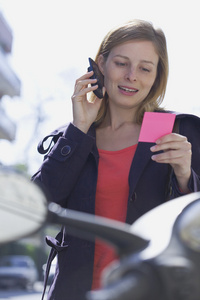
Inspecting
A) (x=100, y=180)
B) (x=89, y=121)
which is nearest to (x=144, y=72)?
(x=89, y=121)

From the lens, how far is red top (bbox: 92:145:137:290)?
2.19 meters

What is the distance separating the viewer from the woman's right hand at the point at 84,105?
8.52 feet

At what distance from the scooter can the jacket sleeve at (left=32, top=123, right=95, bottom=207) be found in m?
1.32

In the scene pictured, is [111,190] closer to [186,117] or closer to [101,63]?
[186,117]

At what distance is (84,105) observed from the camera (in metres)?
2.69

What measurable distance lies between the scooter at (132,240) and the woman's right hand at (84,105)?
5.30ft

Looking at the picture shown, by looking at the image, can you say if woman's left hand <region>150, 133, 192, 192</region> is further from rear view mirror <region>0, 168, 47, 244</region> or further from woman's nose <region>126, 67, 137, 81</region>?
rear view mirror <region>0, 168, 47, 244</region>

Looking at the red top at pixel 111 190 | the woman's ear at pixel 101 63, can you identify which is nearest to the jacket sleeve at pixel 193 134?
the red top at pixel 111 190

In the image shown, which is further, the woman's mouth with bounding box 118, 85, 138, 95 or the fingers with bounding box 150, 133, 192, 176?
the woman's mouth with bounding box 118, 85, 138, 95

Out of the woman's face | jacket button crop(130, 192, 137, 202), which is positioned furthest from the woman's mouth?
jacket button crop(130, 192, 137, 202)

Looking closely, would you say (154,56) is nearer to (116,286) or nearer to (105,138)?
(105,138)

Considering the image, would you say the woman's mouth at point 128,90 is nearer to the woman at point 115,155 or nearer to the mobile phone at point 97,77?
the woman at point 115,155

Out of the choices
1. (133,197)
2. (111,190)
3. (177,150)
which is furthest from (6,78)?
(177,150)

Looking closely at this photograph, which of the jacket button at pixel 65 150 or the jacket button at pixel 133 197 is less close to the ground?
the jacket button at pixel 65 150
